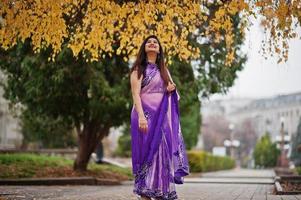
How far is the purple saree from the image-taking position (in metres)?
6.52

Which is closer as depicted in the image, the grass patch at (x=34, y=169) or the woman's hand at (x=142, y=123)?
the woman's hand at (x=142, y=123)

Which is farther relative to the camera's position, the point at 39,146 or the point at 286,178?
the point at 39,146

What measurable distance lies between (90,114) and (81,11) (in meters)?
6.99

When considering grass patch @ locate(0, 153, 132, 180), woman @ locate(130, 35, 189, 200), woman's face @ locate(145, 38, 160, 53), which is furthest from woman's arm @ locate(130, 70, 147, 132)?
grass patch @ locate(0, 153, 132, 180)

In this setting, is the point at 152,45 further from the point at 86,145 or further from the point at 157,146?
the point at 86,145

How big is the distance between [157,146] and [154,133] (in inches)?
6.1


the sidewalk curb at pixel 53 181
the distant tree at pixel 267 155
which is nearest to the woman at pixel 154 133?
the sidewalk curb at pixel 53 181

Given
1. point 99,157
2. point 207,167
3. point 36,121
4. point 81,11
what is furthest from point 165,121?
point 207,167

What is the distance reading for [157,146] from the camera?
6.52 m

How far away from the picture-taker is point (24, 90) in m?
16.4

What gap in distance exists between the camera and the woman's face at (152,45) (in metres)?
6.73

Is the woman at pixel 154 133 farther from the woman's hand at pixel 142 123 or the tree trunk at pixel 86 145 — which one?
the tree trunk at pixel 86 145

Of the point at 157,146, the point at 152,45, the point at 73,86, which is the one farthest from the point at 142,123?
the point at 73,86

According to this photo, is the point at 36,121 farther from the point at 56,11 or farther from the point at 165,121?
the point at 165,121
